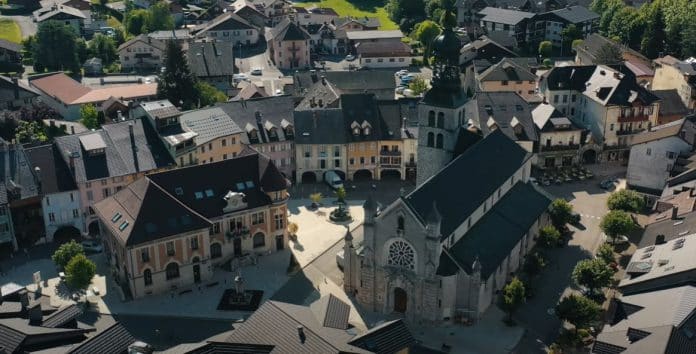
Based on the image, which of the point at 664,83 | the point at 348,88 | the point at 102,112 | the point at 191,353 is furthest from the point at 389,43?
the point at 191,353

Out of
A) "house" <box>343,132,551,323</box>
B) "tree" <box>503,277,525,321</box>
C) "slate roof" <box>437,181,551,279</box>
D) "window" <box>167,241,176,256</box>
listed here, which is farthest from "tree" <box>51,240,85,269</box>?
"tree" <box>503,277,525,321</box>

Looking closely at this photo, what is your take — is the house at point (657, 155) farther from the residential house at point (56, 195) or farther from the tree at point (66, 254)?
the residential house at point (56, 195)

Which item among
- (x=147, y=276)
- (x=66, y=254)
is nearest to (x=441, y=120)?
(x=147, y=276)

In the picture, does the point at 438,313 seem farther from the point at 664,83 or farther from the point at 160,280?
the point at 664,83

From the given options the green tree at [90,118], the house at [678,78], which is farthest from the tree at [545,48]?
the green tree at [90,118]

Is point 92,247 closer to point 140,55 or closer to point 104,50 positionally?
point 140,55

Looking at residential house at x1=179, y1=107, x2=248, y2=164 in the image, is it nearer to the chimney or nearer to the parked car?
the parked car

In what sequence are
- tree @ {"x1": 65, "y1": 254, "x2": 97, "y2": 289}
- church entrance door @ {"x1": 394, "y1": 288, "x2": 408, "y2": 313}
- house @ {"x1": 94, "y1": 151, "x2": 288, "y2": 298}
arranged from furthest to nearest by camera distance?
house @ {"x1": 94, "y1": 151, "x2": 288, "y2": 298} < tree @ {"x1": 65, "y1": 254, "x2": 97, "y2": 289} < church entrance door @ {"x1": 394, "y1": 288, "x2": 408, "y2": 313}
